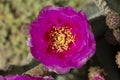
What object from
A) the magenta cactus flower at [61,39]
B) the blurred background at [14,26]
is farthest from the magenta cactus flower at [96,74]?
the blurred background at [14,26]

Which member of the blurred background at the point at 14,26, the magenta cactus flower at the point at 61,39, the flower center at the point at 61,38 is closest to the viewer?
the magenta cactus flower at the point at 61,39

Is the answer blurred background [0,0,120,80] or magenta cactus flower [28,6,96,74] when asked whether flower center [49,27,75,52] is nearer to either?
magenta cactus flower [28,6,96,74]

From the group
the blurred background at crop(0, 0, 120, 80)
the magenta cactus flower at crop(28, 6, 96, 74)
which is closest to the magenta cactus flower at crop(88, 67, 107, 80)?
the magenta cactus flower at crop(28, 6, 96, 74)

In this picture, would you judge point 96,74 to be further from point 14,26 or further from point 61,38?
point 14,26

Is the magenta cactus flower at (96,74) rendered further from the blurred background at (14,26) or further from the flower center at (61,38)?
the blurred background at (14,26)

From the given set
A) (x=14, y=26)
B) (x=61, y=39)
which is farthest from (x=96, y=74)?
(x=14, y=26)

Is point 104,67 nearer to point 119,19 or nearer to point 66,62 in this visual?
point 119,19

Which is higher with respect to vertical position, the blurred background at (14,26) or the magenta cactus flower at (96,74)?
the blurred background at (14,26)

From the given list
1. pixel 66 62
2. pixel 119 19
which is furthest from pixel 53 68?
pixel 119 19
